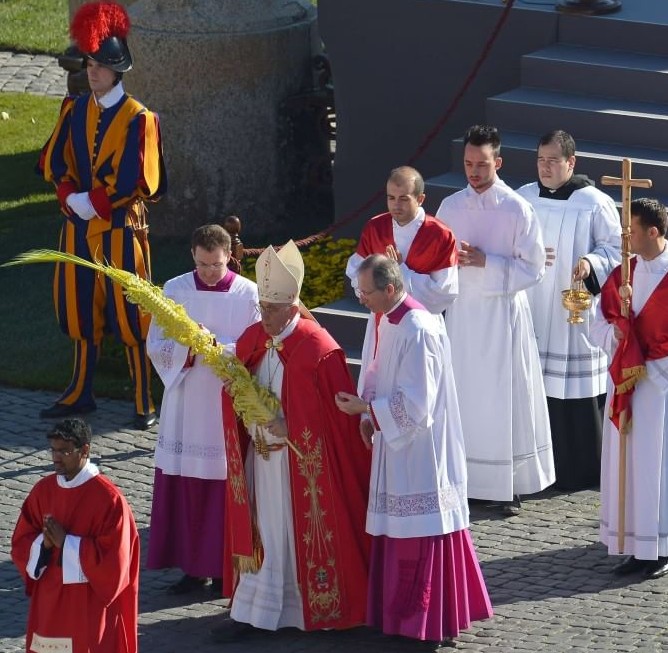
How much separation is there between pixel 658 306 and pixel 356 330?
3166 mm

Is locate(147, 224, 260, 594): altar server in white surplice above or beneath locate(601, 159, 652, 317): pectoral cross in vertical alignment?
beneath

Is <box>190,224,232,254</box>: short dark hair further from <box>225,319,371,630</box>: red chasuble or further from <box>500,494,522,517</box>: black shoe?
<box>500,494,522,517</box>: black shoe

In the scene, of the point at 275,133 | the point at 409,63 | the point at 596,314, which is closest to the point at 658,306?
the point at 596,314

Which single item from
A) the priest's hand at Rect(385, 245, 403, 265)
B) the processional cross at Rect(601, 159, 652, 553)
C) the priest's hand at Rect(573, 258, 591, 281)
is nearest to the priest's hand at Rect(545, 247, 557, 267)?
the priest's hand at Rect(573, 258, 591, 281)

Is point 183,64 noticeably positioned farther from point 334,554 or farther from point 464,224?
point 334,554

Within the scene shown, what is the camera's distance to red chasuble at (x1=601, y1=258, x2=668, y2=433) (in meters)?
9.17

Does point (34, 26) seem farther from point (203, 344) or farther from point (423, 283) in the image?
point (203, 344)

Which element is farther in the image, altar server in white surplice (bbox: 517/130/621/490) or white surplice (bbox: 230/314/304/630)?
altar server in white surplice (bbox: 517/130/621/490)

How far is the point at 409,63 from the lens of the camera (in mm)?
13633

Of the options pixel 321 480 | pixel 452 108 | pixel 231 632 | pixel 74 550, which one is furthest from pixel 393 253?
pixel 452 108

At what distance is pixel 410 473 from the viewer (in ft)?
27.7

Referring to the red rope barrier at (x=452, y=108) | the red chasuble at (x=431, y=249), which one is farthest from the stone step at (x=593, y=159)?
the red chasuble at (x=431, y=249)

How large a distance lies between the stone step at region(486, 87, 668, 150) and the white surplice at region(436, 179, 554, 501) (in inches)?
89.3

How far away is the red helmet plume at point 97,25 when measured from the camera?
1149cm
